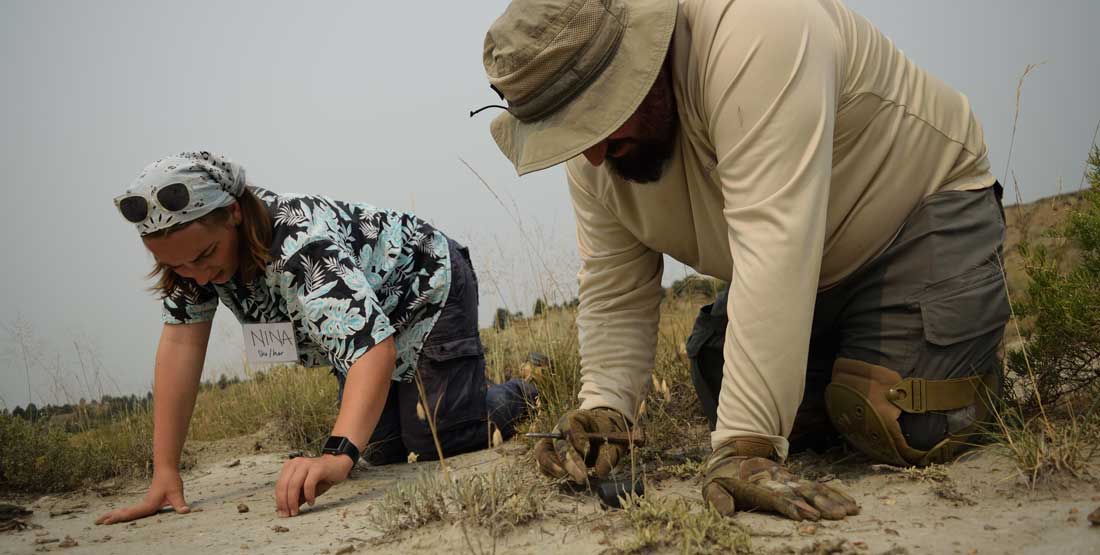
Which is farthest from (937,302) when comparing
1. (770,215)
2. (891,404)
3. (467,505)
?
(467,505)

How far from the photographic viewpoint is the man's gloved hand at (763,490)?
6.76ft

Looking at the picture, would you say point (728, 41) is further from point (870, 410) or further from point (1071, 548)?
point (1071, 548)

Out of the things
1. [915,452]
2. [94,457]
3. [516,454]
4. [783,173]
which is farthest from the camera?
[94,457]

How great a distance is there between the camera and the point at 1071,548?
5.87 ft

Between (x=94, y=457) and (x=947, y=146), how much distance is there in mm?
3942

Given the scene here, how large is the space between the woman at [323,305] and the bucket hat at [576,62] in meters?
0.87

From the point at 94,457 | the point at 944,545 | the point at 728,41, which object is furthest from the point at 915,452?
the point at 94,457

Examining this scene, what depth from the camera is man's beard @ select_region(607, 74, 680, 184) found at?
7.78ft

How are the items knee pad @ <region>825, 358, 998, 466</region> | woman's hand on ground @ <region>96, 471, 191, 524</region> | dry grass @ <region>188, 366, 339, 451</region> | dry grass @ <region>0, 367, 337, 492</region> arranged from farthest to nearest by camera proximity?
dry grass @ <region>188, 366, 339, 451</region>
dry grass @ <region>0, 367, 337, 492</region>
woman's hand on ground @ <region>96, 471, 191, 524</region>
knee pad @ <region>825, 358, 998, 466</region>

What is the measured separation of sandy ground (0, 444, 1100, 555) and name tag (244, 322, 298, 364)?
0.56 meters

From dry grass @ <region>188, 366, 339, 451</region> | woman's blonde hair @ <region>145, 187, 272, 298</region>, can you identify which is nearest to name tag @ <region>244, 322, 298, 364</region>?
woman's blonde hair @ <region>145, 187, 272, 298</region>

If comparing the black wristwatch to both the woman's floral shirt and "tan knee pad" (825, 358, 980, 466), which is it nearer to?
the woman's floral shirt

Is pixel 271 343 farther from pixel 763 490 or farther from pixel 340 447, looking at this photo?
pixel 763 490

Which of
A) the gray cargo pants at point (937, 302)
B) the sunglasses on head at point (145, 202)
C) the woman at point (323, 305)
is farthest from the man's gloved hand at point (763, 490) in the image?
the sunglasses on head at point (145, 202)
